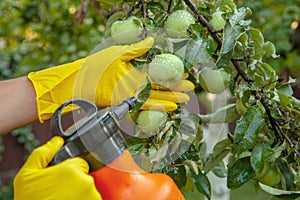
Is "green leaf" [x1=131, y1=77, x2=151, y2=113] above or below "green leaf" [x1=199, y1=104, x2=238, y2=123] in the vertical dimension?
above

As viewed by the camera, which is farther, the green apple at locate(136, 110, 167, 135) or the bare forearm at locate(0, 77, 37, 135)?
the bare forearm at locate(0, 77, 37, 135)

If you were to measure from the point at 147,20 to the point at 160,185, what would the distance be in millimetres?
372

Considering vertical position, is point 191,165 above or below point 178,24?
below

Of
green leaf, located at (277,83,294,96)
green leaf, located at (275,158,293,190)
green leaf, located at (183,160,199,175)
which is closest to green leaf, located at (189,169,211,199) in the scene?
green leaf, located at (183,160,199,175)

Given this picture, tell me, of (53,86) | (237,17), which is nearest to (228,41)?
(237,17)

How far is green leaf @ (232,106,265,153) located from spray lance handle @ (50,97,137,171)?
0.32 m

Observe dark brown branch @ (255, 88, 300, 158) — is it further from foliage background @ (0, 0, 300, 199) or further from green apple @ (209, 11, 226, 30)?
foliage background @ (0, 0, 300, 199)

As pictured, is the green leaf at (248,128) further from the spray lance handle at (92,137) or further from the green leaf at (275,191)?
the spray lance handle at (92,137)

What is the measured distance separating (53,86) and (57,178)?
17.2 inches

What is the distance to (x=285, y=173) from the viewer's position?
1243 millimetres

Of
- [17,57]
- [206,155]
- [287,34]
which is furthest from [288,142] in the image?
[17,57]

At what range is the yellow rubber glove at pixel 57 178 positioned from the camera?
88cm

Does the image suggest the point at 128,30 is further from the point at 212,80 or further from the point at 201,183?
the point at 201,183

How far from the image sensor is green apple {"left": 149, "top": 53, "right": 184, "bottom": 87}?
1055 mm
